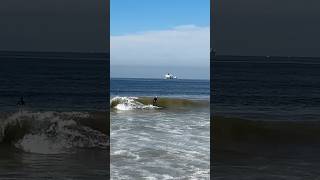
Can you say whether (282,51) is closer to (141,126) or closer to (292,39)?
(292,39)

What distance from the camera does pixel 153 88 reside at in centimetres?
2341

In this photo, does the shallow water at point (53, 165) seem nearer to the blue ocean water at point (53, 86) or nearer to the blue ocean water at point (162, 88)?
the blue ocean water at point (53, 86)

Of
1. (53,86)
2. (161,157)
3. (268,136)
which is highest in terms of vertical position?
(53,86)

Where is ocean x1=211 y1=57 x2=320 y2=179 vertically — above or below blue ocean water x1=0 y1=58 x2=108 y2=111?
below

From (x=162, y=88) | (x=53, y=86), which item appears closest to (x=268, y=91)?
(x=162, y=88)

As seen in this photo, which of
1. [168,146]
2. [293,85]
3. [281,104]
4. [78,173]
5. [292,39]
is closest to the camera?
[78,173]

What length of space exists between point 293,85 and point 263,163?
1885 centimetres

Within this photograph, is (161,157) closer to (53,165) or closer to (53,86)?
(53,165)

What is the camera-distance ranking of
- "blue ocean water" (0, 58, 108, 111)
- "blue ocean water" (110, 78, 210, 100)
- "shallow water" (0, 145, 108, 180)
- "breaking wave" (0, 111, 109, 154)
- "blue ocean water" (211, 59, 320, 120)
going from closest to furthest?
"shallow water" (0, 145, 108, 180) → "breaking wave" (0, 111, 109, 154) → "blue ocean water" (211, 59, 320, 120) → "blue ocean water" (0, 58, 108, 111) → "blue ocean water" (110, 78, 210, 100)

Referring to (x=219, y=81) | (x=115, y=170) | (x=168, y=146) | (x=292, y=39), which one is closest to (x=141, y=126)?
(x=168, y=146)

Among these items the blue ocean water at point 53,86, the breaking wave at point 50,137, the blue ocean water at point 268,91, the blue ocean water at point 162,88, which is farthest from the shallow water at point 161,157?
the blue ocean water at point 162,88

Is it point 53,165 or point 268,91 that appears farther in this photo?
point 268,91

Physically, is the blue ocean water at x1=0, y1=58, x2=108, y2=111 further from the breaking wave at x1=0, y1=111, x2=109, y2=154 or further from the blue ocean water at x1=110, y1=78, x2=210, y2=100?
the breaking wave at x1=0, y1=111, x2=109, y2=154

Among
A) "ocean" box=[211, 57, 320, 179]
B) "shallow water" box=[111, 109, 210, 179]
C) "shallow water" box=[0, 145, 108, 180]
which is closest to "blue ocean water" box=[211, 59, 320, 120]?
"ocean" box=[211, 57, 320, 179]
